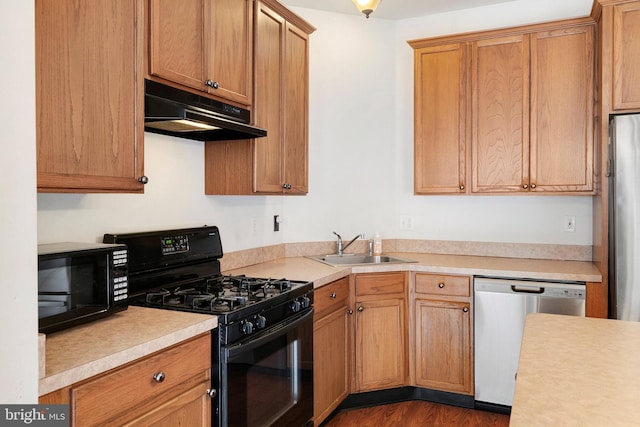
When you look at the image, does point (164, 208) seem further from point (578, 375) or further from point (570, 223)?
point (570, 223)

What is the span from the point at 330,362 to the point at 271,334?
85cm

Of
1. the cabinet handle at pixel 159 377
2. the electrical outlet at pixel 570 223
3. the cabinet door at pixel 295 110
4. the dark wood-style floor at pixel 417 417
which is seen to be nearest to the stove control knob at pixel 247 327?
the cabinet handle at pixel 159 377

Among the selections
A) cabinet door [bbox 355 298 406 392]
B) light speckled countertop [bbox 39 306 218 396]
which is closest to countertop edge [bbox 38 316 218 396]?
light speckled countertop [bbox 39 306 218 396]

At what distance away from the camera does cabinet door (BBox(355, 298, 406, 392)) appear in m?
3.03

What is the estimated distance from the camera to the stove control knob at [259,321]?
1944 millimetres

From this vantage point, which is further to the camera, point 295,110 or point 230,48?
point 295,110

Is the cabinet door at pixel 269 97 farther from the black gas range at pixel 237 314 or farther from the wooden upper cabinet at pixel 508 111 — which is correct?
the wooden upper cabinet at pixel 508 111

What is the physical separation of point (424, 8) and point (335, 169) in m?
1.36

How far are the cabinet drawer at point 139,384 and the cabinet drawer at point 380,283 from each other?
1426 millimetres

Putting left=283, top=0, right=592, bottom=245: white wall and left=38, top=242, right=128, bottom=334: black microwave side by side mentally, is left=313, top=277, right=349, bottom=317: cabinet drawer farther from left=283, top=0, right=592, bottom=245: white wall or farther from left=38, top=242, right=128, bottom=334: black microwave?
left=38, top=242, right=128, bottom=334: black microwave

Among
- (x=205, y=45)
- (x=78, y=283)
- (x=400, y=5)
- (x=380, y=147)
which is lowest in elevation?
(x=78, y=283)

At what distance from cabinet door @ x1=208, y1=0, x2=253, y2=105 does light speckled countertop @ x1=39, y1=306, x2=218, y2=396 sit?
1076 mm

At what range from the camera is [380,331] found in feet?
10.1

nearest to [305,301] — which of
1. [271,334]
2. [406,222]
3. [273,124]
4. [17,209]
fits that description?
[271,334]
